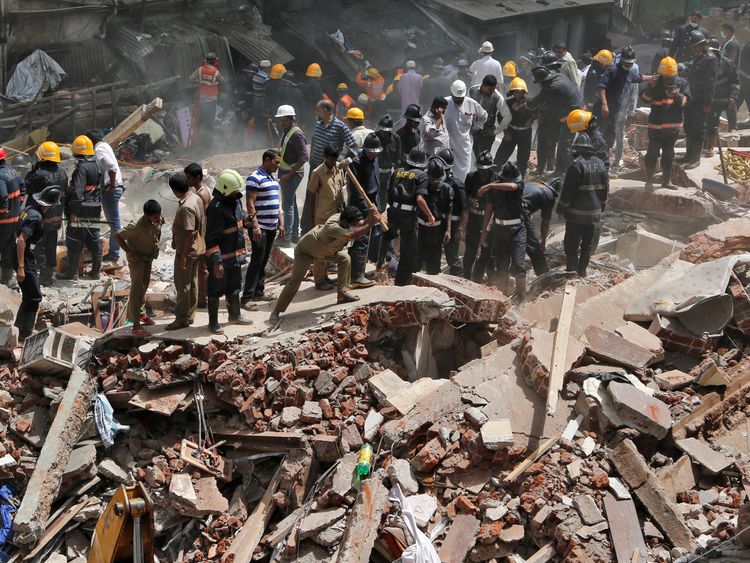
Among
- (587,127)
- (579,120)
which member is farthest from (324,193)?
(587,127)

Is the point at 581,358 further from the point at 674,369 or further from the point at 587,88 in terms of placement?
the point at 587,88

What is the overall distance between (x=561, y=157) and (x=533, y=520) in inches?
312

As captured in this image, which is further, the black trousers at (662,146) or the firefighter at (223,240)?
the black trousers at (662,146)

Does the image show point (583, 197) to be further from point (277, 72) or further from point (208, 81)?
point (208, 81)

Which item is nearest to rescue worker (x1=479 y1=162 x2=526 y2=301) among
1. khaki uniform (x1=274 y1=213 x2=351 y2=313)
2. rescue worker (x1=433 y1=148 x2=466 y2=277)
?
rescue worker (x1=433 y1=148 x2=466 y2=277)

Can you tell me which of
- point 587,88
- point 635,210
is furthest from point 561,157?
point 587,88

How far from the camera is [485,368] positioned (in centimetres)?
800

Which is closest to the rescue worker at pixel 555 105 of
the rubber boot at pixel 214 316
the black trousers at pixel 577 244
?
the black trousers at pixel 577 244

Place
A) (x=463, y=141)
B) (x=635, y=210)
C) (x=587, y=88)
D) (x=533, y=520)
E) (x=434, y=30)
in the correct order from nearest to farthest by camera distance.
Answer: (x=533, y=520), (x=463, y=141), (x=635, y=210), (x=587, y=88), (x=434, y=30)

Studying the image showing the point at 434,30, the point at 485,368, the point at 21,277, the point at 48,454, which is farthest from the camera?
the point at 434,30

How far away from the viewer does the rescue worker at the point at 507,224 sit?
384 inches

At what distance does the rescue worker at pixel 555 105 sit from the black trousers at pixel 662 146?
114 centimetres

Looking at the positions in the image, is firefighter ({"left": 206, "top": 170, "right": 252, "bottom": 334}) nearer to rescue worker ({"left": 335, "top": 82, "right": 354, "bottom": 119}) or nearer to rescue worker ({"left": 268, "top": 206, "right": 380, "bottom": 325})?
rescue worker ({"left": 268, "top": 206, "right": 380, "bottom": 325})

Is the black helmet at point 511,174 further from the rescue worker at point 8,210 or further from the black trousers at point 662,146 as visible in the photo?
the rescue worker at point 8,210
